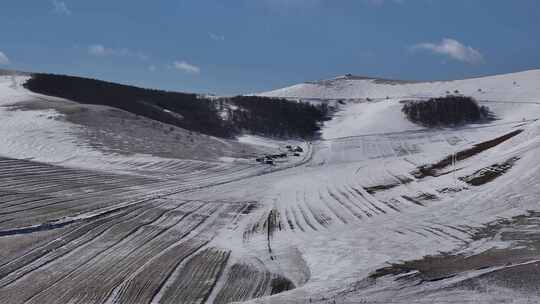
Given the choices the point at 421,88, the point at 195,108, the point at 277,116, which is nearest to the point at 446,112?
the point at 277,116

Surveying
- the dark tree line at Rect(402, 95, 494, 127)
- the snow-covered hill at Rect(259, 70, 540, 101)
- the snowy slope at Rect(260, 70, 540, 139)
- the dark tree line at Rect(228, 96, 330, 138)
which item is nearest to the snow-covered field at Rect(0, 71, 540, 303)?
the dark tree line at Rect(228, 96, 330, 138)

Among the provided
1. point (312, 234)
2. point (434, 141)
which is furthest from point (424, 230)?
point (434, 141)

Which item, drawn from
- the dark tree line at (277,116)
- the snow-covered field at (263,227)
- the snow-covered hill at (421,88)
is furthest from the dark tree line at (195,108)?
the snow-covered hill at (421,88)

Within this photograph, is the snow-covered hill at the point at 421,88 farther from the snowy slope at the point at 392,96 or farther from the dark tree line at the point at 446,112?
the dark tree line at the point at 446,112

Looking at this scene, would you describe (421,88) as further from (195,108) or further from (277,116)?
(195,108)

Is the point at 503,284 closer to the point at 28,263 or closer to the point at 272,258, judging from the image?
the point at 272,258

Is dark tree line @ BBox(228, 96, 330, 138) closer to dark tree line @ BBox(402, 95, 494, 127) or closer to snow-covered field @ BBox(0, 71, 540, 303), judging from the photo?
dark tree line @ BBox(402, 95, 494, 127)
